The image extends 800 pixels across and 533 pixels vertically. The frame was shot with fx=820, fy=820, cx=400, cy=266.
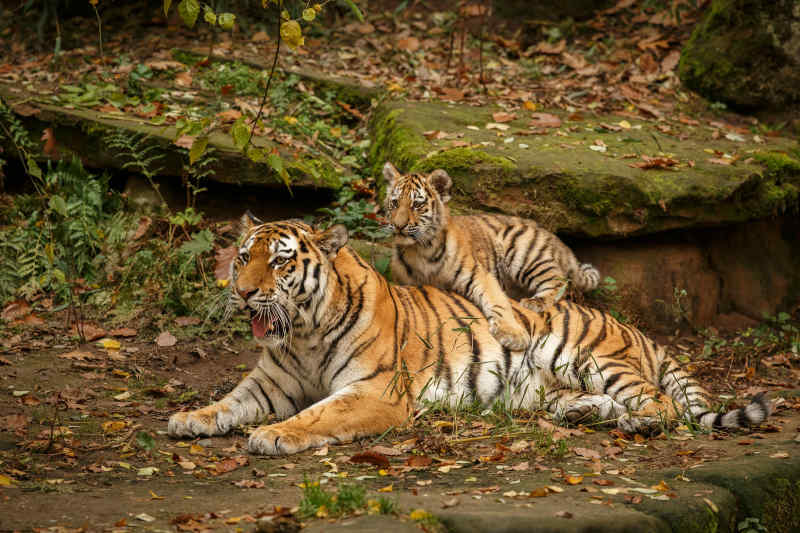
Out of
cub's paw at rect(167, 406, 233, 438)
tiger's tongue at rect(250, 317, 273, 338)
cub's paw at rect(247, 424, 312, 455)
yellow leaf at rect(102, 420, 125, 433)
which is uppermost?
tiger's tongue at rect(250, 317, 273, 338)

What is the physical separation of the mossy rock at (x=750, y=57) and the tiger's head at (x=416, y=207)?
465cm

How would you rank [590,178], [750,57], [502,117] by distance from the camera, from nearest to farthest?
[590,178], [502,117], [750,57]

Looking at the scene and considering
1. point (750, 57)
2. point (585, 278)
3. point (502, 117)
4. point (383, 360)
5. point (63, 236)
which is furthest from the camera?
point (750, 57)

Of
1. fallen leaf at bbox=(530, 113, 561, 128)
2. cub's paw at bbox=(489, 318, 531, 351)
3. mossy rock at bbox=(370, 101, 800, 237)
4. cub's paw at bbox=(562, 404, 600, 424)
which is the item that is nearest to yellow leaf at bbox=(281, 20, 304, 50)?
cub's paw at bbox=(489, 318, 531, 351)

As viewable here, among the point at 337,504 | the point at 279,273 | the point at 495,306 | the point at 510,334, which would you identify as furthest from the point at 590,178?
the point at 337,504

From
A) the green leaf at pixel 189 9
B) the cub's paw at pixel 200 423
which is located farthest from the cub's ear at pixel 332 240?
the green leaf at pixel 189 9

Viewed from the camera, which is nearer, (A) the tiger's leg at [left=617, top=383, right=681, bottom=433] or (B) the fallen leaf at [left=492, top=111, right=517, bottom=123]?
(A) the tiger's leg at [left=617, top=383, right=681, bottom=433]

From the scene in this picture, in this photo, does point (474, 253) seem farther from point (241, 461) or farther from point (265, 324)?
point (241, 461)

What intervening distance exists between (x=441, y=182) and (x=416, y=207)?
0.35 metres

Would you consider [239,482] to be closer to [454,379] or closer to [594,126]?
[454,379]

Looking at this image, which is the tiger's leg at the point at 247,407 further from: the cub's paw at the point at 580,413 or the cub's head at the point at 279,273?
the cub's paw at the point at 580,413

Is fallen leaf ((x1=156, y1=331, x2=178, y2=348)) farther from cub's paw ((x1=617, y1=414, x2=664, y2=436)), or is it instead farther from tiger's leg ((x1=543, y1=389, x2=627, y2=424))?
cub's paw ((x1=617, y1=414, x2=664, y2=436))

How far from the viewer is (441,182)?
570 cm

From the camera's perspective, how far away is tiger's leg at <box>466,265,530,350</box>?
5.07 meters
